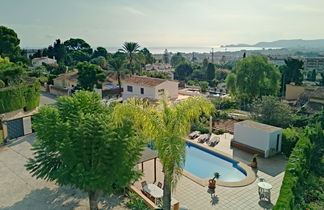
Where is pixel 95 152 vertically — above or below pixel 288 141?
above

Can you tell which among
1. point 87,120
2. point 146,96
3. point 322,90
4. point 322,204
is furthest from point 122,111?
point 322,90

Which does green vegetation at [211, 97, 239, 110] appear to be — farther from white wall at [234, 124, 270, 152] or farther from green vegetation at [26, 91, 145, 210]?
green vegetation at [26, 91, 145, 210]

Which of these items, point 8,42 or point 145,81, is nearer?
point 145,81

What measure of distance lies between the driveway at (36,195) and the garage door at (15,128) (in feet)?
22.4

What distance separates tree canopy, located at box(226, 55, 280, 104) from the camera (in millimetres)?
38312

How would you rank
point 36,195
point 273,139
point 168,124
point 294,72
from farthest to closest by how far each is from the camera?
point 294,72, point 273,139, point 36,195, point 168,124

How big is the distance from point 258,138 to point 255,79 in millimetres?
18649

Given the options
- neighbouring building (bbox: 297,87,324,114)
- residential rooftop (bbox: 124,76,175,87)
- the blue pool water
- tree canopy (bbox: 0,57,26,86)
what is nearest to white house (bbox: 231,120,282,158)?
the blue pool water

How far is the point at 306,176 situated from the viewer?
53.9ft

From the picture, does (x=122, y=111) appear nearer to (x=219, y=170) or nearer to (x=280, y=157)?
(x=219, y=170)

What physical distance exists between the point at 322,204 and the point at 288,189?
134 inches

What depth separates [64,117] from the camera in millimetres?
13500

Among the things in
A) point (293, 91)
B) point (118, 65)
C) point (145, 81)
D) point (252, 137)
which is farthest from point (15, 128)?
point (293, 91)

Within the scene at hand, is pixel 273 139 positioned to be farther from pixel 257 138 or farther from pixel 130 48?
pixel 130 48
